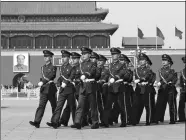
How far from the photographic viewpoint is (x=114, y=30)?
47.6m

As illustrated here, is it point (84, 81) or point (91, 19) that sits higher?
point (91, 19)

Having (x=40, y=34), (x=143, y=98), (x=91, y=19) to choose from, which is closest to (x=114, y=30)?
(x=91, y=19)

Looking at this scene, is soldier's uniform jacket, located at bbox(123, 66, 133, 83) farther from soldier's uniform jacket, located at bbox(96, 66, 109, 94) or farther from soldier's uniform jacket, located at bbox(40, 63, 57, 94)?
soldier's uniform jacket, located at bbox(40, 63, 57, 94)

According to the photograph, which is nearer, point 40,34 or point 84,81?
point 84,81

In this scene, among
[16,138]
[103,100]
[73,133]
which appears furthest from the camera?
[103,100]

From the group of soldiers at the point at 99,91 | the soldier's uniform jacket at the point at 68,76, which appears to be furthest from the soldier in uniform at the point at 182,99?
the soldier's uniform jacket at the point at 68,76

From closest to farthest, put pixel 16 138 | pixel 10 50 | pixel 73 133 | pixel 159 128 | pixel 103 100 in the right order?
pixel 16 138, pixel 73 133, pixel 159 128, pixel 103 100, pixel 10 50

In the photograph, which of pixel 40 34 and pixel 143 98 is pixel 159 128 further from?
pixel 40 34

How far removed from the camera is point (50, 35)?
47.5 metres

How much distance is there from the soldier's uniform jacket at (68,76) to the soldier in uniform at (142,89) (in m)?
1.41

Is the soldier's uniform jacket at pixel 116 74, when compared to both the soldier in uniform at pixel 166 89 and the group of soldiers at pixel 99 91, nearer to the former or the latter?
the group of soldiers at pixel 99 91

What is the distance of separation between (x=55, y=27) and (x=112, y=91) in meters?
37.5

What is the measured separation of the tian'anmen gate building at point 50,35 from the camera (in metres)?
46.7

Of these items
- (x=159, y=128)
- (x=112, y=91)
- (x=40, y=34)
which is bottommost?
(x=159, y=128)
